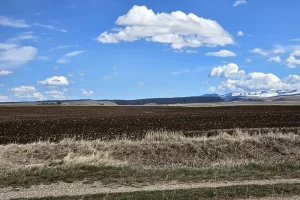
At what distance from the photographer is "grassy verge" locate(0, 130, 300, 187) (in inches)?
640

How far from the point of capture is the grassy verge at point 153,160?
53.3ft

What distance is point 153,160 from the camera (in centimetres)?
2558

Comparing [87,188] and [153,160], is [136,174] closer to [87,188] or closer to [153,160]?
[87,188]

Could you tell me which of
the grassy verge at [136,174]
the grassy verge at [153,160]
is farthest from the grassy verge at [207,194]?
the grassy verge at [153,160]

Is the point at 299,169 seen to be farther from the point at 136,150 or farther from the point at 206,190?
the point at 136,150

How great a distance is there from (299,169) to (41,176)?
36.3 ft

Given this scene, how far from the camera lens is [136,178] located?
15828 millimetres

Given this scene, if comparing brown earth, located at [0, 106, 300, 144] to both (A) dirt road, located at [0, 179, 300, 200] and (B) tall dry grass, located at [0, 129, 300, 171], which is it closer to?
(B) tall dry grass, located at [0, 129, 300, 171]

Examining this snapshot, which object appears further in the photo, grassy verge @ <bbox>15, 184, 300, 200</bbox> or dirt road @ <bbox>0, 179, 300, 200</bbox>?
dirt road @ <bbox>0, 179, 300, 200</bbox>

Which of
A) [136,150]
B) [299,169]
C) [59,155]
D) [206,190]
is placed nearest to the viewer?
[206,190]

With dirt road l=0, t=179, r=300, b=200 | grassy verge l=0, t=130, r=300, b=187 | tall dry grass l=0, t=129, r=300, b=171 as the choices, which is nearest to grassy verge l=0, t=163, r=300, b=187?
grassy verge l=0, t=130, r=300, b=187

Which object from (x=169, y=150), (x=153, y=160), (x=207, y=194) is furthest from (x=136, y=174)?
(x=169, y=150)

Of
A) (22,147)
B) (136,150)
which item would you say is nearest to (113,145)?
(136,150)

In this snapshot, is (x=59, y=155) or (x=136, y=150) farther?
(x=136, y=150)
